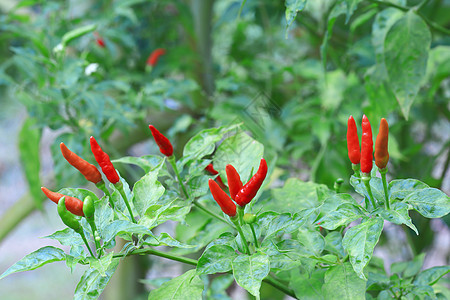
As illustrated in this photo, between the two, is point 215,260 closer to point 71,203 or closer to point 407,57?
point 71,203

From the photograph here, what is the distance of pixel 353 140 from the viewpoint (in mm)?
387

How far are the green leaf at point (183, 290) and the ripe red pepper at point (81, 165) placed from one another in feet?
0.39

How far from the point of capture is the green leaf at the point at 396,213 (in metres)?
0.35

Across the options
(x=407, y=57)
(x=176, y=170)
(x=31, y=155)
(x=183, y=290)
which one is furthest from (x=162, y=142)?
(x=31, y=155)

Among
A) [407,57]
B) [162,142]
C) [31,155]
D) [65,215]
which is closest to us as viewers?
[65,215]

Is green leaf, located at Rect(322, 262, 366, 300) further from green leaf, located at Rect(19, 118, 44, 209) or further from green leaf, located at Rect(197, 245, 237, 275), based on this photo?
green leaf, located at Rect(19, 118, 44, 209)

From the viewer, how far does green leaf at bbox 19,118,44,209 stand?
965 millimetres

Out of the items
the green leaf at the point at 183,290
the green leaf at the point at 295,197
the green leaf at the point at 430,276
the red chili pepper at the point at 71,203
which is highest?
the red chili pepper at the point at 71,203

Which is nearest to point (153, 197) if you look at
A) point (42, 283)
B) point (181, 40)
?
point (181, 40)

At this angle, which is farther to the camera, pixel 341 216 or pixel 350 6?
pixel 350 6

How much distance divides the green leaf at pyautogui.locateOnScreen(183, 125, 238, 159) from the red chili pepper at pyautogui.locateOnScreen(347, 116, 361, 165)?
0.45 ft

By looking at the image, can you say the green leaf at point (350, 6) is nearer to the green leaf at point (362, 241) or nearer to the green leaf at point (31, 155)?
the green leaf at point (362, 241)

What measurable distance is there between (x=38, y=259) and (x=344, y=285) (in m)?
0.25

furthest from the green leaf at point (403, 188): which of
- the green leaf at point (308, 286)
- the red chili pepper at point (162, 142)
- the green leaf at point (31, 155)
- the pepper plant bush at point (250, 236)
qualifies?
the green leaf at point (31, 155)
